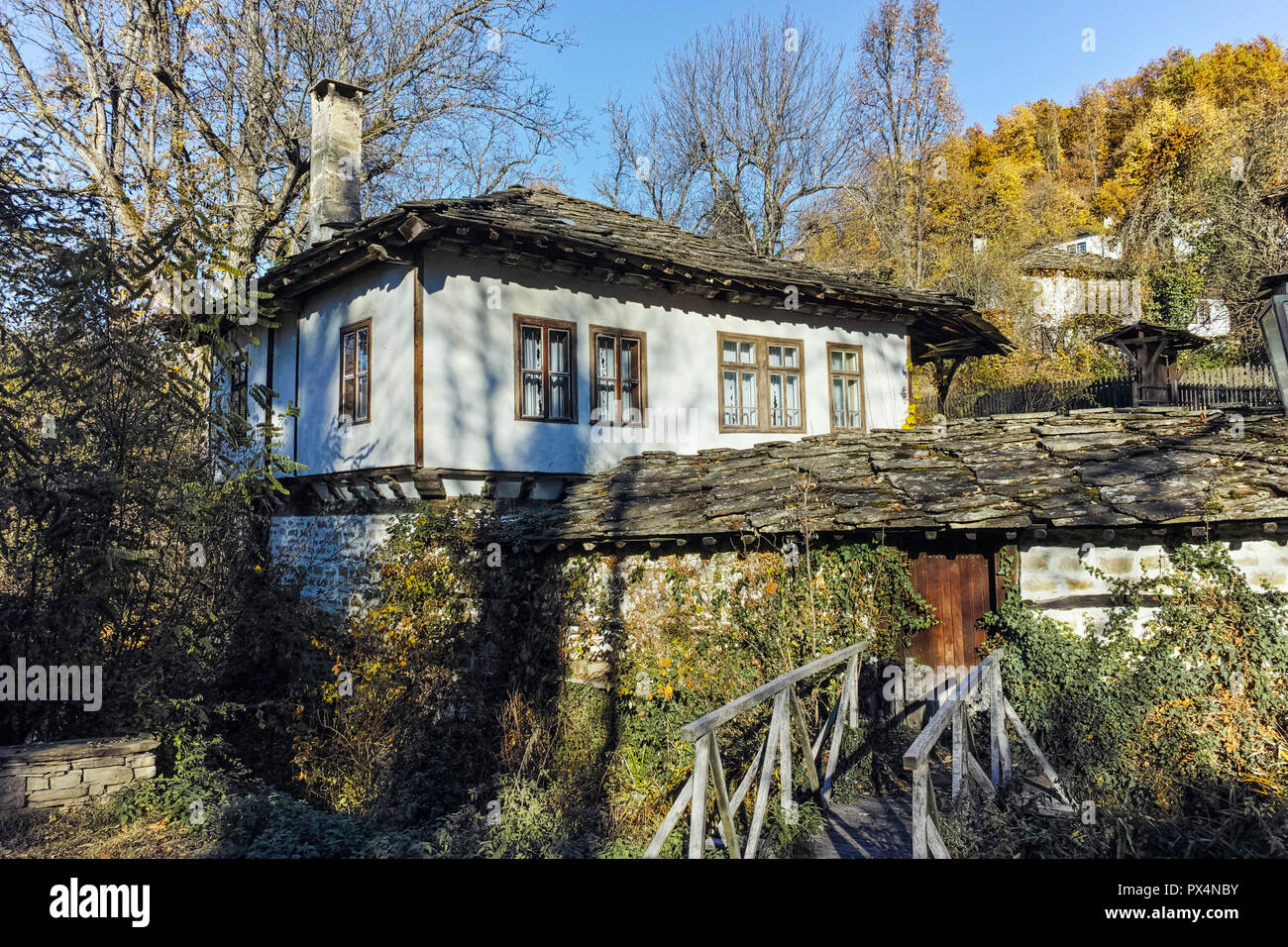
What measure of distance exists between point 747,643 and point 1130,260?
27.3 m

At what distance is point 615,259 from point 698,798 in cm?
786

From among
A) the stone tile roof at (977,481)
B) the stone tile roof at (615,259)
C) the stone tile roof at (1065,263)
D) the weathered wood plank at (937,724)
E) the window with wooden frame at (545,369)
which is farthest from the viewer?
the stone tile roof at (1065,263)

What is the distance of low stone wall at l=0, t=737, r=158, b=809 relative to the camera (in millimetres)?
6562

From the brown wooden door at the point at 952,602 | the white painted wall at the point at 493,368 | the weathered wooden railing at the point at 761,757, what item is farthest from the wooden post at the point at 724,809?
the white painted wall at the point at 493,368

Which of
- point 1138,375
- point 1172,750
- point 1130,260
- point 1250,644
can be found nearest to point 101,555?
point 1172,750

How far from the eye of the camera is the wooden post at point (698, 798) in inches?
175

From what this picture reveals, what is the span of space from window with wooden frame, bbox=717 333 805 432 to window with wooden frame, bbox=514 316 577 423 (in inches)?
106

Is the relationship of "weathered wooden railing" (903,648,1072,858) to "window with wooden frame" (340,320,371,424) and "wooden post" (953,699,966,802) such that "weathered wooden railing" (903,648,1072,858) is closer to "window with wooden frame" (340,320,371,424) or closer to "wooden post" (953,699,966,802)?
"wooden post" (953,699,966,802)

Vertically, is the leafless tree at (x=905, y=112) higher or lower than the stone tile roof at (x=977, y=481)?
higher

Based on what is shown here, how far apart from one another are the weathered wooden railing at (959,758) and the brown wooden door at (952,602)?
1.11 m

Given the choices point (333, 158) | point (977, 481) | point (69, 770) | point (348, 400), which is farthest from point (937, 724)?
point (333, 158)

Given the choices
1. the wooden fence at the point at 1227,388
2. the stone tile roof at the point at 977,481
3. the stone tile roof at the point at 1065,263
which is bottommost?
the stone tile roof at the point at 977,481

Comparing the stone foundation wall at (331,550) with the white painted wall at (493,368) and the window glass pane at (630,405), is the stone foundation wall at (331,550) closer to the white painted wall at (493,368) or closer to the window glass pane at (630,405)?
the white painted wall at (493,368)

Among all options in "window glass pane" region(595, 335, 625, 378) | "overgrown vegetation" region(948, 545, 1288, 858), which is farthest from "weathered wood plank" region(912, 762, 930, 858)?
"window glass pane" region(595, 335, 625, 378)
